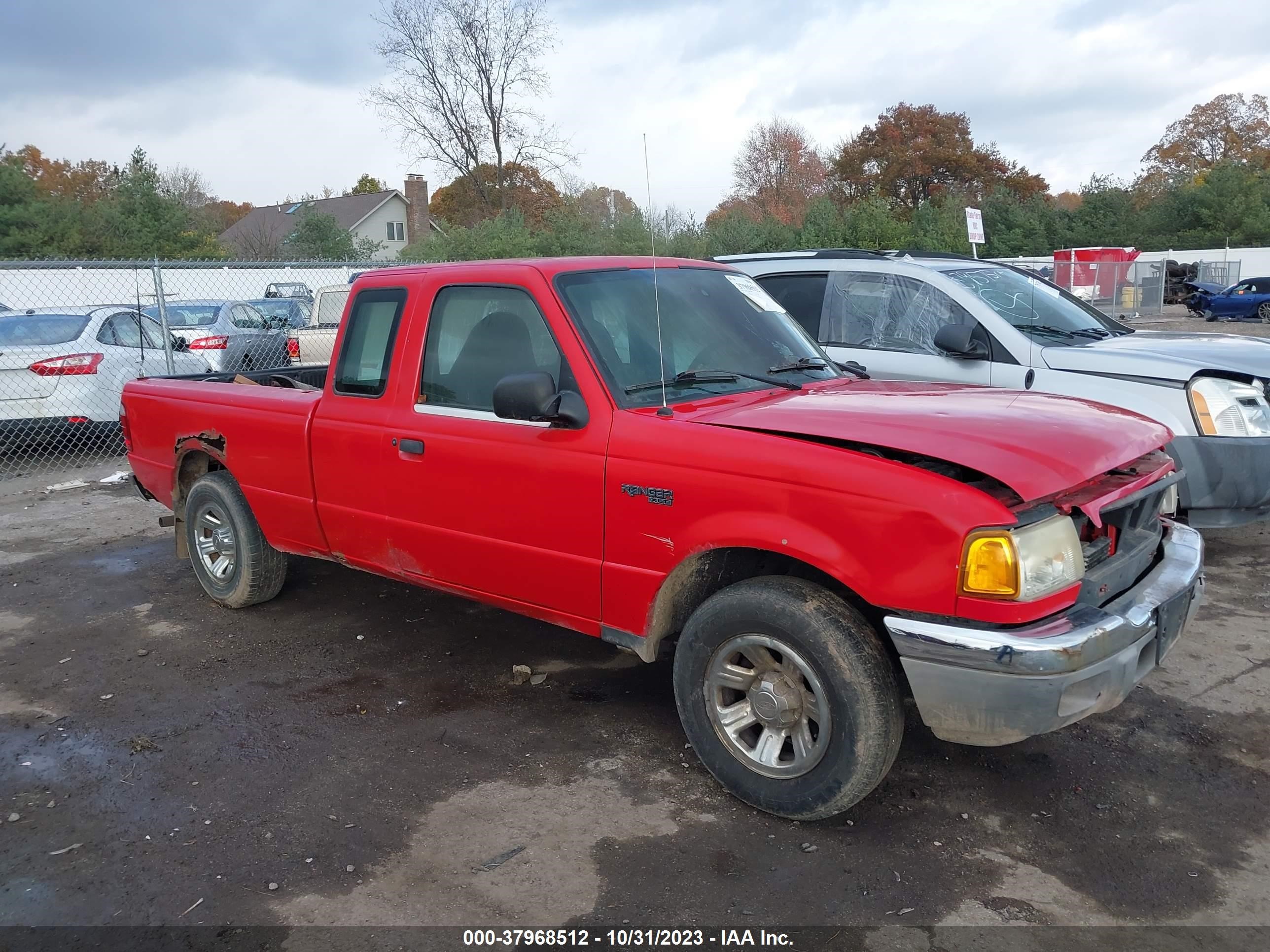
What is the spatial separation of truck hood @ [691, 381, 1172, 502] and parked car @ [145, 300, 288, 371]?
27.4 ft

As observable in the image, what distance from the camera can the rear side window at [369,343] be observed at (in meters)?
4.62

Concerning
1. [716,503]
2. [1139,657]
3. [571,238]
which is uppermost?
[571,238]

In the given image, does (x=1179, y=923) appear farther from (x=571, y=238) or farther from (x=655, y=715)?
(x=571, y=238)

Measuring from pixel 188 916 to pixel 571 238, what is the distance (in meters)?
25.6

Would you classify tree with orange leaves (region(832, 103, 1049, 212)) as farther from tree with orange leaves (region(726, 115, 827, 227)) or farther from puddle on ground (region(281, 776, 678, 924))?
puddle on ground (region(281, 776, 678, 924))

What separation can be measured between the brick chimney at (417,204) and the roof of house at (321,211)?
0.71 metres

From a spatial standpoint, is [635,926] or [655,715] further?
[655,715]

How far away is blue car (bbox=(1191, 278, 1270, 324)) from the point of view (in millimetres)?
28297

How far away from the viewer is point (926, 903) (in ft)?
9.78

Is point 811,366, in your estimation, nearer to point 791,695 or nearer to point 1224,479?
point 791,695

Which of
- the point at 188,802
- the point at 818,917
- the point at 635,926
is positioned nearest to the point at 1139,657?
the point at 818,917

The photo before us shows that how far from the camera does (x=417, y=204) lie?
53531 mm

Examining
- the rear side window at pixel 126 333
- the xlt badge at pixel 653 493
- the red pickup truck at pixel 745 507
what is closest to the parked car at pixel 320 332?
the rear side window at pixel 126 333

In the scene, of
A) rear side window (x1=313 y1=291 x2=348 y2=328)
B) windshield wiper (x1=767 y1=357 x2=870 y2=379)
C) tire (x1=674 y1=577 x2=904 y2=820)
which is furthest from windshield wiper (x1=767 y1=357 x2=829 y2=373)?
rear side window (x1=313 y1=291 x2=348 y2=328)
